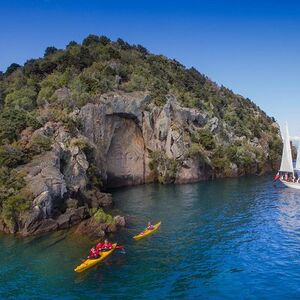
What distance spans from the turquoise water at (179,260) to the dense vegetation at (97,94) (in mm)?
12810

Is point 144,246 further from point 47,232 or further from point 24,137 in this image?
point 24,137

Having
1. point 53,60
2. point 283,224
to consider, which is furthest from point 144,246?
point 53,60

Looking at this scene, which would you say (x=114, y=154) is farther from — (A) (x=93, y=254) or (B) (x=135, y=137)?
(A) (x=93, y=254)

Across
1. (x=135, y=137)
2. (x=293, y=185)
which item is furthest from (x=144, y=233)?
(x=135, y=137)

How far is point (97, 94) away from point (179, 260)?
55.5 m

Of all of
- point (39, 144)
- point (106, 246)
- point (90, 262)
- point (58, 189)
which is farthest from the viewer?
point (39, 144)

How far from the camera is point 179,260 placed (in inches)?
1561

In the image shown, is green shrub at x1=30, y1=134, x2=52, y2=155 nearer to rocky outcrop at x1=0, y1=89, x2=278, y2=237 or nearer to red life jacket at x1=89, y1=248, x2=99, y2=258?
rocky outcrop at x1=0, y1=89, x2=278, y2=237

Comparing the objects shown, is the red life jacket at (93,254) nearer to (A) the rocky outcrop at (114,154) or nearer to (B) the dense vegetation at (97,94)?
(A) the rocky outcrop at (114,154)

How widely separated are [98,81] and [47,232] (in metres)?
49.3

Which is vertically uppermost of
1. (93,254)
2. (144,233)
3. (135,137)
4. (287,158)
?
(135,137)

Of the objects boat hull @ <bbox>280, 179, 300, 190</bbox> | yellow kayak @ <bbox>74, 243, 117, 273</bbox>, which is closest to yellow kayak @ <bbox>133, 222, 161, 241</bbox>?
yellow kayak @ <bbox>74, 243, 117, 273</bbox>

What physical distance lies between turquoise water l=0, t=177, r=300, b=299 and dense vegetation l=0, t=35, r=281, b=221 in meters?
12.8

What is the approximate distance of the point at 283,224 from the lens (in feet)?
172
